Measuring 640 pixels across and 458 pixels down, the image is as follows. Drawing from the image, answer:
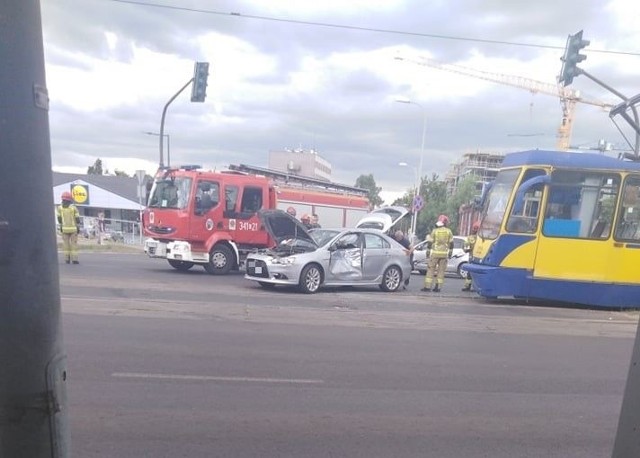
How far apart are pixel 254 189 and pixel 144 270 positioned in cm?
385

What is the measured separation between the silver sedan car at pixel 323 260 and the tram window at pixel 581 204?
13.1 ft

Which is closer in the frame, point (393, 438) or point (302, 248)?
point (393, 438)

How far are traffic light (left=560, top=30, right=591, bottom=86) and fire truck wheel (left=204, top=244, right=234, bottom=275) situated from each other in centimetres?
1049

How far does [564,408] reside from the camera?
6230 mm

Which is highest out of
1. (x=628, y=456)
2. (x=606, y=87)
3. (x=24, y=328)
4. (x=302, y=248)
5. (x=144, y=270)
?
(x=606, y=87)

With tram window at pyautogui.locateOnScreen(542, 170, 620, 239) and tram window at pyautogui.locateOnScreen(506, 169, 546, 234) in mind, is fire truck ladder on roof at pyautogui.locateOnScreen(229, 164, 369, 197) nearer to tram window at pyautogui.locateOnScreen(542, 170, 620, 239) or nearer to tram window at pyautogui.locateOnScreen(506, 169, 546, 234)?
tram window at pyautogui.locateOnScreen(506, 169, 546, 234)

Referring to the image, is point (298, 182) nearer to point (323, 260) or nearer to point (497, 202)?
point (323, 260)

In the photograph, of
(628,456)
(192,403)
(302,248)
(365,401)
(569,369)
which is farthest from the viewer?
(302,248)

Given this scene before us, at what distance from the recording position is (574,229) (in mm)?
13430

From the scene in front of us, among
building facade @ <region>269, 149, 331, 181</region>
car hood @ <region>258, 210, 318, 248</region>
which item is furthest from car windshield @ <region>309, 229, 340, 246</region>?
building facade @ <region>269, 149, 331, 181</region>

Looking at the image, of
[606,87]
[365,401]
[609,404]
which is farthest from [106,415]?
[606,87]

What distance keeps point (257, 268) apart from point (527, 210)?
6065mm

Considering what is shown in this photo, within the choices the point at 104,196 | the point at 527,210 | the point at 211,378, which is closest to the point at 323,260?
the point at 527,210

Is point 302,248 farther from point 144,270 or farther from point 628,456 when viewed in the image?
point 628,456
